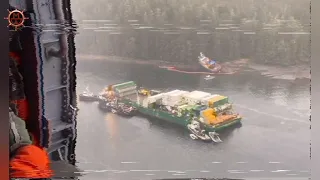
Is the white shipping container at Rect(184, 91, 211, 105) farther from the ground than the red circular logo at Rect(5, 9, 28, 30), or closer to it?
closer to it

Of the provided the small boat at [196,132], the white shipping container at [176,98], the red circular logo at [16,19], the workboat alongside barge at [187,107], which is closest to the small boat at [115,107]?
the workboat alongside barge at [187,107]

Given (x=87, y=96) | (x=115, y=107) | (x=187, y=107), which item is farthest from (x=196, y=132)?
(x=87, y=96)

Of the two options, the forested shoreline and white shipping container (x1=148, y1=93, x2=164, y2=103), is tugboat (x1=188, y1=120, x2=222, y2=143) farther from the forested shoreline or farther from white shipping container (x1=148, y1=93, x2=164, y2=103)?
the forested shoreline

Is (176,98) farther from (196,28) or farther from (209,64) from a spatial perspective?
(196,28)

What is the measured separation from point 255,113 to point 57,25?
107 cm

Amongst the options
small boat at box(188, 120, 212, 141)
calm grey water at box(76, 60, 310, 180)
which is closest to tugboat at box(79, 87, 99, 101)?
calm grey water at box(76, 60, 310, 180)

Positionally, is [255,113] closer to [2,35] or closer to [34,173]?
[34,173]

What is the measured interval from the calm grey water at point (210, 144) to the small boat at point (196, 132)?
29mm

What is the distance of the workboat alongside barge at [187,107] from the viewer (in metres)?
1.89

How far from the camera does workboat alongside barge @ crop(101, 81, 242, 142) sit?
1.89 metres

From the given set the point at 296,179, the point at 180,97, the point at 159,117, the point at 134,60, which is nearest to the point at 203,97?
the point at 180,97

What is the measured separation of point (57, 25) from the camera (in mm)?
1856

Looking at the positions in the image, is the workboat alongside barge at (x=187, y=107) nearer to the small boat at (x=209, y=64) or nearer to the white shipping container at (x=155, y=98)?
the white shipping container at (x=155, y=98)

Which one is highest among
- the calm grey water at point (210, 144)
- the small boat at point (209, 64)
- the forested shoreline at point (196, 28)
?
the forested shoreline at point (196, 28)
